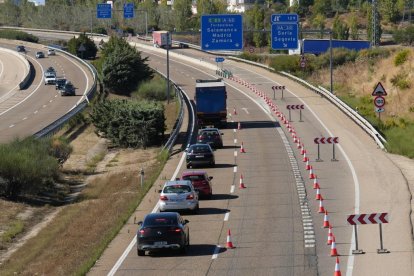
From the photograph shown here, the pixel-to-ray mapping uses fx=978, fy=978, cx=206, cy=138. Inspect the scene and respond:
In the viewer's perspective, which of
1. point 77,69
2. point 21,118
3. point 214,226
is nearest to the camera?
point 214,226

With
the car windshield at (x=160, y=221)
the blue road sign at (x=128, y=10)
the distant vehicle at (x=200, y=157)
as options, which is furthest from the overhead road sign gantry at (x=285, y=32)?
the blue road sign at (x=128, y=10)

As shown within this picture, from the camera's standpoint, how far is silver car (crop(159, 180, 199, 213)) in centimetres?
3347

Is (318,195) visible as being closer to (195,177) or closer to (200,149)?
(195,177)

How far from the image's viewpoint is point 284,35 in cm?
6956

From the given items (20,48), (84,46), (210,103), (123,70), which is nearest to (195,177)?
(210,103)

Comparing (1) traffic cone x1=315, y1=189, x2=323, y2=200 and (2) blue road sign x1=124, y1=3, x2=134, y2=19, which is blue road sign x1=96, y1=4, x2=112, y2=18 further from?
(1) traffic cone x1=315, y1=189, x2=323, y2=200

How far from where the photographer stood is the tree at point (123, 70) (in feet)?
318

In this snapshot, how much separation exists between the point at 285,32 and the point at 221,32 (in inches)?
195

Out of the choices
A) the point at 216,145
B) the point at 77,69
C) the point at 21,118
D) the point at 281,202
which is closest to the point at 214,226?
the point at 281,202

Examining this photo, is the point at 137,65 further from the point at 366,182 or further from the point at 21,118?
the point at 366,182

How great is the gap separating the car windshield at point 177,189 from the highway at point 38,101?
2869cm

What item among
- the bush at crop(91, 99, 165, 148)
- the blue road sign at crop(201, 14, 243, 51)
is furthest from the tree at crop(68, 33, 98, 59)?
the bush at crop(91, 99, 165, 148)

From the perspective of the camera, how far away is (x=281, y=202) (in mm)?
35875

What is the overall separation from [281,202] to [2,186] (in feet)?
52.8
